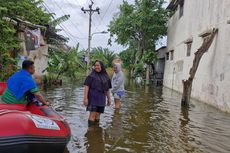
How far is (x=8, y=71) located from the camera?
13.9 metres

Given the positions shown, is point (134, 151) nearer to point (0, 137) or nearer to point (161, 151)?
point (161, 151)

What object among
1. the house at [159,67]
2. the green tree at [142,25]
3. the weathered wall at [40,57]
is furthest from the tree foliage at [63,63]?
the house at [159,67]

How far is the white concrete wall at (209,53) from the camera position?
12.6 m

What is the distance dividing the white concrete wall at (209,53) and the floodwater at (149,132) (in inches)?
56.4

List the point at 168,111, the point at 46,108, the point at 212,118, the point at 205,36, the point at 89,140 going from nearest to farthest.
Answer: the point at 46,108, the point at 89,140, the point at 212,118, the point at 168,111, the point at 205,36

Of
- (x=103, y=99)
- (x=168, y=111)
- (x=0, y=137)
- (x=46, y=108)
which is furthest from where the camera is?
(x=168, y=111)

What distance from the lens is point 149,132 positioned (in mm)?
8133

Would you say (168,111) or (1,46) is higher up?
(1,46)

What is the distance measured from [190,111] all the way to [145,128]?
431cm

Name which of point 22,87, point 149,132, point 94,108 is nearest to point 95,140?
point 94,108

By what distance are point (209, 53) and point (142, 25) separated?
49.8ft

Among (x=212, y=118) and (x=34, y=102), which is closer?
(x=34, y=102)

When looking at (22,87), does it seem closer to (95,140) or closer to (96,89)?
(95,140)

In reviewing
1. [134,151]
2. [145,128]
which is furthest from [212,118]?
[134,151]
